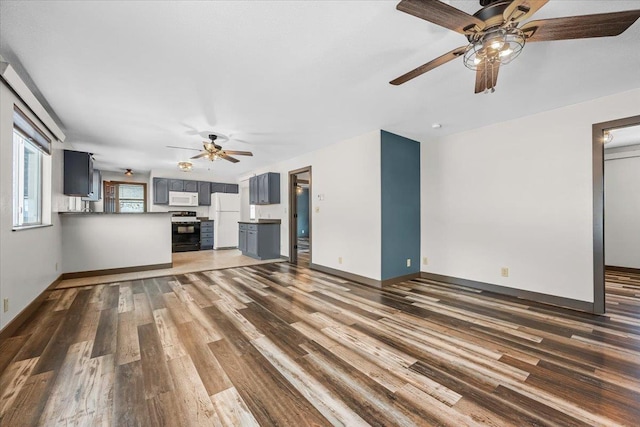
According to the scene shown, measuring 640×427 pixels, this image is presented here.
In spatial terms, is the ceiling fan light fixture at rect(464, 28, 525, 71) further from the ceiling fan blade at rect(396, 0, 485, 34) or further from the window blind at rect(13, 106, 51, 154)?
the window blind at rect(13, 106, 51, 154)

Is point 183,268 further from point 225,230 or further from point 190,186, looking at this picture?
point 190,186

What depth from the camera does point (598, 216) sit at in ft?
9.27

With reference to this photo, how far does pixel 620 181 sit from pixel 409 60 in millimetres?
5611

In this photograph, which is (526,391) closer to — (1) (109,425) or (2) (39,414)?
(1) (109,425)

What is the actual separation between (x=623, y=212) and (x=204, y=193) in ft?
32.2

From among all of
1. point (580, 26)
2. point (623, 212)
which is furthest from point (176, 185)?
point (623, 212)

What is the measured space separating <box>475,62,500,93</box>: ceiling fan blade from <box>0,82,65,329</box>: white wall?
3780 mm

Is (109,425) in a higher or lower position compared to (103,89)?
lower

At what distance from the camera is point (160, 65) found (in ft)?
7.26

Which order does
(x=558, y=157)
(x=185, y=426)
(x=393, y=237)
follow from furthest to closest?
1. (x=393, y=237)
2. (x=558, y=157)
3. (x=185, y=426)

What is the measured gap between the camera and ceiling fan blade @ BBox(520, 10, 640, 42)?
1341mm

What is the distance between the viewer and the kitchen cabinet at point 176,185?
25.0ft

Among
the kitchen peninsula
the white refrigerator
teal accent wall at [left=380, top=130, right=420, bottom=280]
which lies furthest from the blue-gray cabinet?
teal accent wall at [left=380, top=130, right=420, bottom=280]

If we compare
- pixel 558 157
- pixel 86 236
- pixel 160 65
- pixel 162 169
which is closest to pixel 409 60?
pixel 160 65
